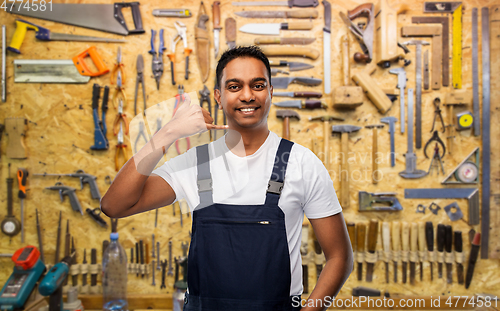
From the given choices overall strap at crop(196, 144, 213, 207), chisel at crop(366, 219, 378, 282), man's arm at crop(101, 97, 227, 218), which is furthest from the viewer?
chisel at crop(366, 219, 378, 282)

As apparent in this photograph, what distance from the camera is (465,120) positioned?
219 centimetres

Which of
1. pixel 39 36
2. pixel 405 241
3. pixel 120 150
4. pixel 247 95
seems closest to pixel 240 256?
pixel 247 95

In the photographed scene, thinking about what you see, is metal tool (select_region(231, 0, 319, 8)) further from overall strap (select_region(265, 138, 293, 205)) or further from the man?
overall strap (select_region(265, 138, 293, 205))

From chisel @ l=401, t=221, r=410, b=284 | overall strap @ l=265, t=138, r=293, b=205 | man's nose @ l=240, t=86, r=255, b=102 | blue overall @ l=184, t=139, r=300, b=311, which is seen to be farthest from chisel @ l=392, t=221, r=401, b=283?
man's nose @ l=240, t=86, r=255, b=102

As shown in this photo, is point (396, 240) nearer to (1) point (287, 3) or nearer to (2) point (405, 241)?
(2) point (405, 241)

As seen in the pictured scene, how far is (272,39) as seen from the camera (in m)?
2.21

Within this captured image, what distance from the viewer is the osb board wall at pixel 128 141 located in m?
2.24

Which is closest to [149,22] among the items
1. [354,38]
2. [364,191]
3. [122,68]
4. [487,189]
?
[122,68]

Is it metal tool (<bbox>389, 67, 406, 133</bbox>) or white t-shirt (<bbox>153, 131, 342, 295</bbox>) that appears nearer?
white t-shirt (<bbox>153, 131, 342, 295</bbox>)

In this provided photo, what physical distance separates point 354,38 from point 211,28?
112 centimetres

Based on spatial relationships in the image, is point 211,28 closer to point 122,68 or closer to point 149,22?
point 149,22

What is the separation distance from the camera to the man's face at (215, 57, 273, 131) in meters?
1.07

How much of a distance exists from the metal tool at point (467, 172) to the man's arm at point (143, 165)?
212 centimetres

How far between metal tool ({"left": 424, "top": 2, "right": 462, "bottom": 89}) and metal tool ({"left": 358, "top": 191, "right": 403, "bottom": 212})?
101 centimetres
